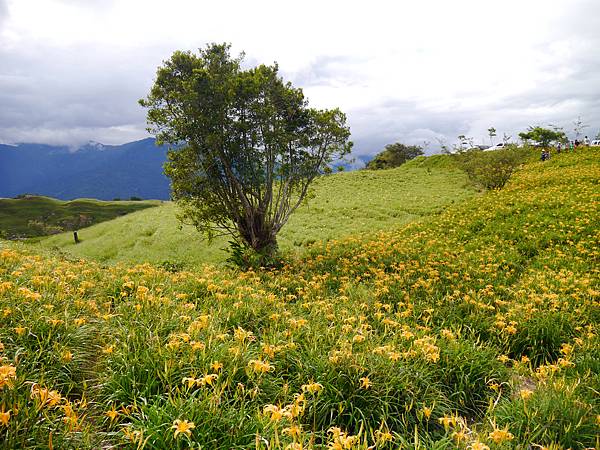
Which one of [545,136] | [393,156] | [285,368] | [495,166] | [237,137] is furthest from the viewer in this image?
[393,156]

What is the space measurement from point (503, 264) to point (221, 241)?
564 inches

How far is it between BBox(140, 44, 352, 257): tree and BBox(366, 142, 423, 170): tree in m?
59.9

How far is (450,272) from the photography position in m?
11.1

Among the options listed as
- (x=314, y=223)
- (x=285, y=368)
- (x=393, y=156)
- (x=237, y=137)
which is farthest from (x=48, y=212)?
(x=285, y=368)

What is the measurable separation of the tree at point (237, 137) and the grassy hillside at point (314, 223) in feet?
6.10

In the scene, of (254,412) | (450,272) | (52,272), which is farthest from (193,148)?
(254,412)

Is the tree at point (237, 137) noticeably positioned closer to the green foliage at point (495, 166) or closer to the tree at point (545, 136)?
the green foliage at point (495, 166)

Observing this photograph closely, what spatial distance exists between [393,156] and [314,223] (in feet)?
190

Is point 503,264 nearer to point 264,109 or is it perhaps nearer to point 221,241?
point 264,109

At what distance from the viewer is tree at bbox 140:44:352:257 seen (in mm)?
12383

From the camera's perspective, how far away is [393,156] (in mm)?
76562

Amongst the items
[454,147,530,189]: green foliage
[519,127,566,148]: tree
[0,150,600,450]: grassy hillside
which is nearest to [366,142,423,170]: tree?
[519,127,566,148]: tree

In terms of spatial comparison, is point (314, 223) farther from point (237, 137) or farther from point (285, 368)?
point (285, 368)

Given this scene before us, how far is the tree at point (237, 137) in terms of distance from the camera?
40.6 ft
